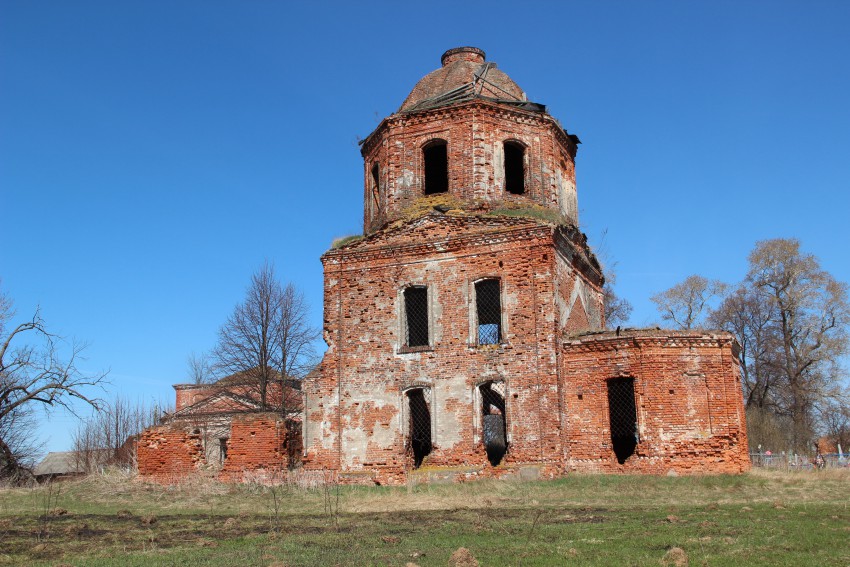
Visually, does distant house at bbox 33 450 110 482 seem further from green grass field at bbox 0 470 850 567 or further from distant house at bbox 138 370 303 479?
green grass field at bbox 0 470 850 567

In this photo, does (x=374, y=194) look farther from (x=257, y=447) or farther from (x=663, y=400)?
(x=663, y=400)

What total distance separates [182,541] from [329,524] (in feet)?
7.42

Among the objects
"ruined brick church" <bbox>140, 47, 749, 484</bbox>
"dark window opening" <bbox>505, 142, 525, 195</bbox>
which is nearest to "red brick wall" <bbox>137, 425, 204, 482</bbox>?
"ruined brick church" <bbox>140, 47, 749, 484</bbox>

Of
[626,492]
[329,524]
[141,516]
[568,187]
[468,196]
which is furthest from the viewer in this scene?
[568,187]

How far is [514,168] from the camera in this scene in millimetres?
20969

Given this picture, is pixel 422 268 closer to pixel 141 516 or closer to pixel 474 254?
pixel 474 254

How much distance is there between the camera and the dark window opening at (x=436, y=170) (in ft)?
68.0

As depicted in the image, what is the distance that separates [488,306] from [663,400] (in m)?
4.83

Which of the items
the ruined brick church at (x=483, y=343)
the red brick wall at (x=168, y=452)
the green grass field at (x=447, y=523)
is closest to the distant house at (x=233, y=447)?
the red brick wall at (x=168, y=452)

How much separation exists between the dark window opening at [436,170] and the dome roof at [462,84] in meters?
1.23

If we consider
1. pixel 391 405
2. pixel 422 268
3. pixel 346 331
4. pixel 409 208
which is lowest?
pixel 391 405

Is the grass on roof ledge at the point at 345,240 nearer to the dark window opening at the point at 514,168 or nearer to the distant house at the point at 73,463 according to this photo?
the dark window opening at the point at 514,168

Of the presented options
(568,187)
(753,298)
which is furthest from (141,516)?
(753,298)

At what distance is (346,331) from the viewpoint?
62.3ft
